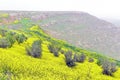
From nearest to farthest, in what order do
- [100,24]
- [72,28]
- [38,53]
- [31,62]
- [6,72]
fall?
[6,72] → [31,62] → [38,53] → [72,28] → [100,24]

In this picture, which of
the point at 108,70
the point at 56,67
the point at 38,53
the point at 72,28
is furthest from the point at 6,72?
the point at 72,28

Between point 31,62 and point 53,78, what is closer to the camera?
point 53,78

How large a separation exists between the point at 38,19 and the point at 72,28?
51.3 ft

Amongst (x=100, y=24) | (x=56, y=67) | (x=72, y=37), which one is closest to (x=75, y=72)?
(x=56, y=67)

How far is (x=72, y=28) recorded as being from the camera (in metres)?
152

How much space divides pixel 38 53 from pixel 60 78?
1145cm

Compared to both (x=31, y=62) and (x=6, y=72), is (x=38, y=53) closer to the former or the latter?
(x=31, y=62)

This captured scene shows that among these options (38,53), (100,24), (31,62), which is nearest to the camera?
(31,62)

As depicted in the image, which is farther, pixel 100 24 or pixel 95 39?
pixel 100 24

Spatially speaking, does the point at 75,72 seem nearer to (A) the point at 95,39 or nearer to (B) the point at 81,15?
(A) the point at 95,39

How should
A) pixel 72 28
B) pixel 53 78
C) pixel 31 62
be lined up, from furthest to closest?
1. pixel 72 28
2. pixel 31 62
3. pixel 53 78

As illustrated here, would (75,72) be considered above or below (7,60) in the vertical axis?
below

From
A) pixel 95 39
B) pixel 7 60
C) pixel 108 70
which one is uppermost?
pixel 7 60

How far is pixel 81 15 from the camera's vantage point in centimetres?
17675
